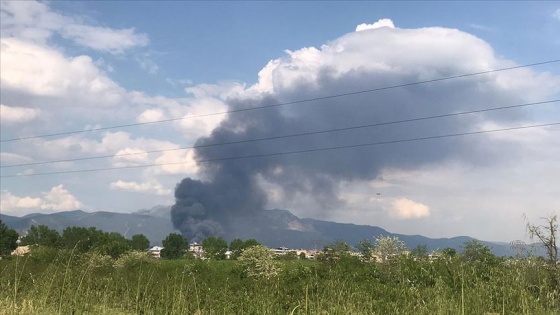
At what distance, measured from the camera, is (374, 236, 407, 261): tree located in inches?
1457

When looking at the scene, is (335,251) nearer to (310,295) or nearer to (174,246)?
(310,295)

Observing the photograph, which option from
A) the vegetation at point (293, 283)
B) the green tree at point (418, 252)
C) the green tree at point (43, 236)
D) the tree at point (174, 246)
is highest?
the green tree at point (418, 252)

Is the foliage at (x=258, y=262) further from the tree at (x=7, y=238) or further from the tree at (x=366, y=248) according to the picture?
the tree at (x=7, y=238)

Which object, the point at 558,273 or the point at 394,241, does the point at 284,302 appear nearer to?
the point at 558,273

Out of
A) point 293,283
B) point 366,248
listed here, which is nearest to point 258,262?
point 366,248

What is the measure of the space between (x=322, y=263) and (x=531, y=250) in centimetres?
2235

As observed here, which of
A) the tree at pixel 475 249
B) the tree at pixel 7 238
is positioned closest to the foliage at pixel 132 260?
the tree at pixel 475 249

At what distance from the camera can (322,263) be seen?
3506cm

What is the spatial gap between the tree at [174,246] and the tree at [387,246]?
138000 millimetres

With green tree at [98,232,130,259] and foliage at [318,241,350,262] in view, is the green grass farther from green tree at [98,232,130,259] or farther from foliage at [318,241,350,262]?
foliage at [318,241,350,262]

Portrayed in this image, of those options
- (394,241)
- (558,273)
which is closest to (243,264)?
(394,241)

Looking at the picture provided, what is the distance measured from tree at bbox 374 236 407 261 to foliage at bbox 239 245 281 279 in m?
8.03

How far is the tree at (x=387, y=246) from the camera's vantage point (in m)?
37.0

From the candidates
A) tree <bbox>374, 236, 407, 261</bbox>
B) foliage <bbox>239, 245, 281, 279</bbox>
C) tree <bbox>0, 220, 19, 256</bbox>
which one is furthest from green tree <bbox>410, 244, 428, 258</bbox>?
tree <bbox>0, 220, 19, 256</bbox>
